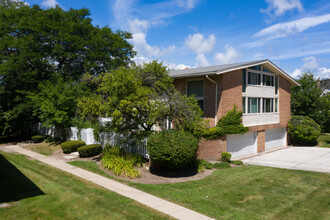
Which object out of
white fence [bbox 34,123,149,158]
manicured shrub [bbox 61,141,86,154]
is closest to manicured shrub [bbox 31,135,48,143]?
white fence [bbox 34,123,149,158]

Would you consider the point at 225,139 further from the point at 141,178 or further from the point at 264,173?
the point at 141,178

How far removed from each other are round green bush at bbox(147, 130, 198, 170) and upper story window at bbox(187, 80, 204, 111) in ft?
20.3

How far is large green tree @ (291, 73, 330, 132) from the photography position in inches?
1029

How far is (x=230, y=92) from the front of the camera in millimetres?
16562

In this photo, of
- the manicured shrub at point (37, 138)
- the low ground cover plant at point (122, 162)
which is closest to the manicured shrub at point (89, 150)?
the low ground cover plant at point (122, 162)

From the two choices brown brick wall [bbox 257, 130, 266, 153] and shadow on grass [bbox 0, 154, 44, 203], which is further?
brown brick wall [bbox 257, 130, 266, 153]

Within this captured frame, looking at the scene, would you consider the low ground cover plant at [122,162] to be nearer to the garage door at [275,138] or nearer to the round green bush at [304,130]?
the garage door at [275,138]

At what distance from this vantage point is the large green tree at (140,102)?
11484mm

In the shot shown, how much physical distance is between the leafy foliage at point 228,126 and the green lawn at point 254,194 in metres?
3.21

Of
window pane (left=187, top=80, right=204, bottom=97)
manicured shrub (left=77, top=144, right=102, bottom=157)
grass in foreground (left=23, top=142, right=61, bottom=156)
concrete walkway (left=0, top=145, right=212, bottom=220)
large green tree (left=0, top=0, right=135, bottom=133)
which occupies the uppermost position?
large green tree (left=0, top=0, right=135, bottom=133)

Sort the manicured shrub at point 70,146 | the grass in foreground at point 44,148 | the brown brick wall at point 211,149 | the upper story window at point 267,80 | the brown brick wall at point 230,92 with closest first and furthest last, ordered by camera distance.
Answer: the brown brick wall at point 211,149 < the manicured shrub at point 70,146 < the brown brick wall at point 230,92 < the grass in foreground at point 44,148 < the upper story window at point 267,80

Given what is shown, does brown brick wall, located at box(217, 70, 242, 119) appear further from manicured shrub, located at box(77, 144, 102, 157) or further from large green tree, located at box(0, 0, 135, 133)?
large green tree, located at box(0, 0, 135, 133)

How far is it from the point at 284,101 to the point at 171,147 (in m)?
16.4

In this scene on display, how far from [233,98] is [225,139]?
294 cm
